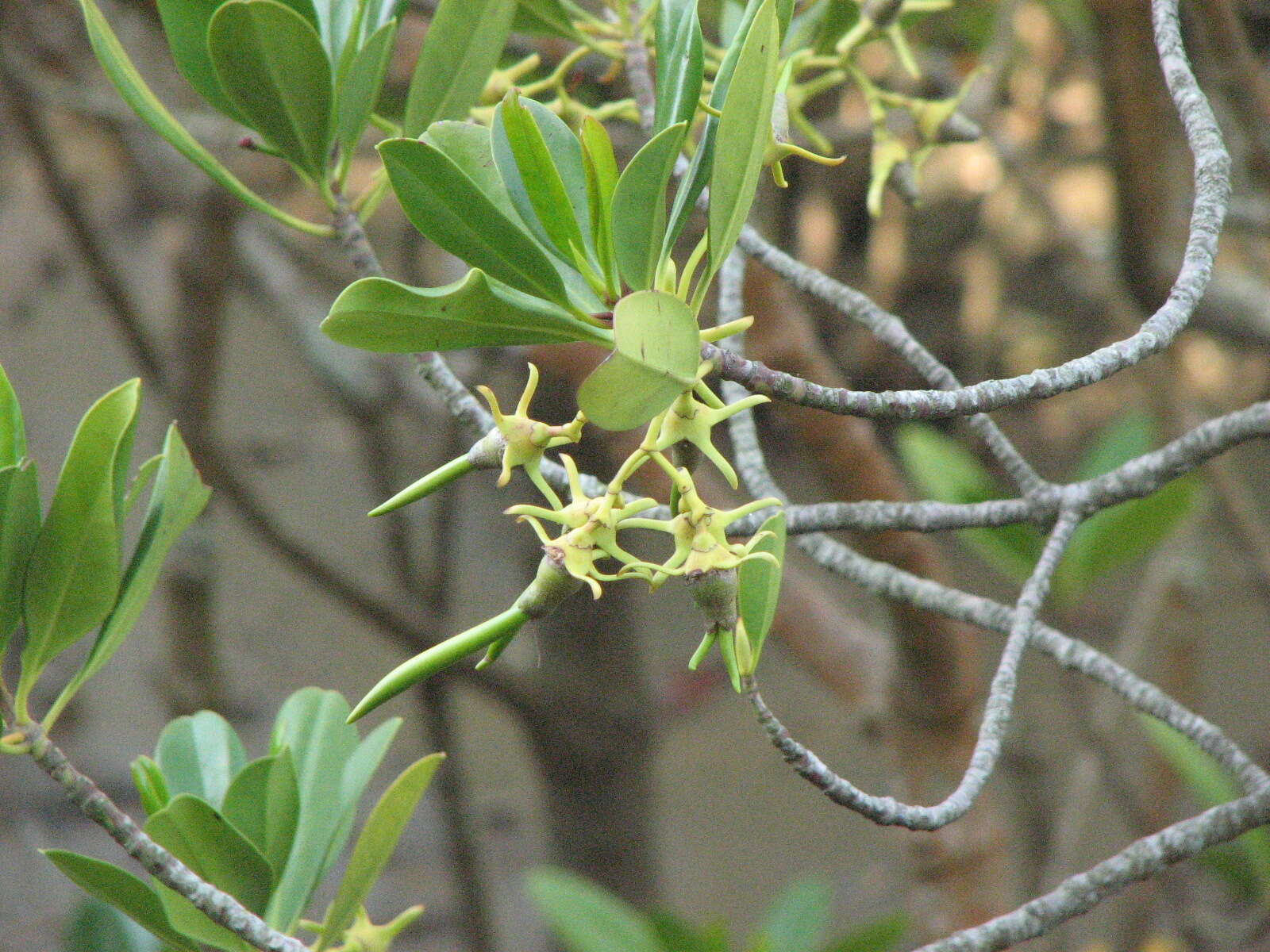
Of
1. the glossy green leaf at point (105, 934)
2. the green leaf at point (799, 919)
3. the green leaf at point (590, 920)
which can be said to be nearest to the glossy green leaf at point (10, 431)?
the glossy green leaf at point (105, 934)

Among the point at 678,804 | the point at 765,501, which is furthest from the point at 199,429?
the point at 678,804

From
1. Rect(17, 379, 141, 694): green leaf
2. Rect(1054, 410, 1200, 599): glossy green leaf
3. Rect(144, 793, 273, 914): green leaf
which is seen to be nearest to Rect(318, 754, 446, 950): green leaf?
Rect(144, 793, 273, 914): green leaf

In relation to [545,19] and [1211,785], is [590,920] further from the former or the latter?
[545,19]

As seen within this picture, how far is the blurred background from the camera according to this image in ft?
3.60

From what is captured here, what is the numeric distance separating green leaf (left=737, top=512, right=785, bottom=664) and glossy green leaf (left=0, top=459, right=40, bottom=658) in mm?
253

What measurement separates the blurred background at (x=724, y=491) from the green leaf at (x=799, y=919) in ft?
0.33

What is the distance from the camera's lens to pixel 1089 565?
1.17 m

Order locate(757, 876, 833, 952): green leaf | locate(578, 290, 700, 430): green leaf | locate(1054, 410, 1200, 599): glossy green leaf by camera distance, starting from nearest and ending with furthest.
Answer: locate(578, 290, 700, 430): green leaf
locate(1054, 410, 1200, 599): glossy green leaf
locate(757, 876, 833, 952): green leaf

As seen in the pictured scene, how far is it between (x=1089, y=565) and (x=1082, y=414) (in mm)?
1417

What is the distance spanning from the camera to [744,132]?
321mm

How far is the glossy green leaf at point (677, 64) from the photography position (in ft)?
1.12

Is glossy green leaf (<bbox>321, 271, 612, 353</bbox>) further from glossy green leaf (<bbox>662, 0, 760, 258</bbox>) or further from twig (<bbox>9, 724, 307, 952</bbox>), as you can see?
twig (<bbox>9, 724, 307, 952</bbox>)

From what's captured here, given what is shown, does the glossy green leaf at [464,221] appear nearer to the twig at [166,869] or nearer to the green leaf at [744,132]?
the green leaf at [744,132]

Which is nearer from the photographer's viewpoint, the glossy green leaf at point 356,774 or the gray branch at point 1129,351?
the gray branch at point 1129,351
